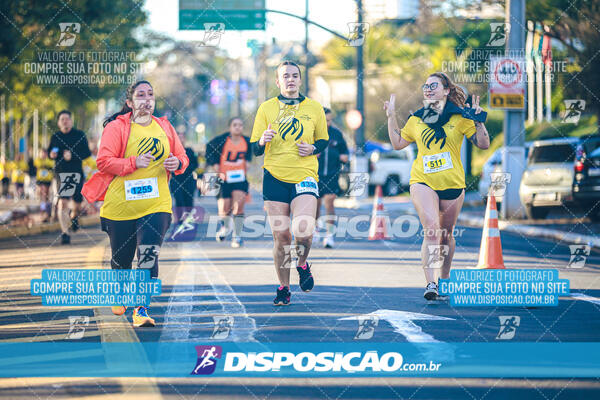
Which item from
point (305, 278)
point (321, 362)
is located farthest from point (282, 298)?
point (321, 362)

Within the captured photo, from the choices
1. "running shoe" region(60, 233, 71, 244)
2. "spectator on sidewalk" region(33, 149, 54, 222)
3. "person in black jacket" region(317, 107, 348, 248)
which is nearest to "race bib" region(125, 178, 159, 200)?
"person in black jacket" region(317, 107, 348, 248)

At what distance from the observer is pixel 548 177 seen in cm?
1975

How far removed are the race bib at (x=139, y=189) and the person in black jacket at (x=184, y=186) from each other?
7768 millimetres

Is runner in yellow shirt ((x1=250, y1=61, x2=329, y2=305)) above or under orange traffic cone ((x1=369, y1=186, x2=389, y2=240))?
above

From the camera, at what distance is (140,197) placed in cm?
786

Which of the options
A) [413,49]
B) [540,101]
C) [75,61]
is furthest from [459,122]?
[413,49]

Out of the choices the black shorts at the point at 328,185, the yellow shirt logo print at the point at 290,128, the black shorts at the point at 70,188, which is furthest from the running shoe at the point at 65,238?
the yellow shirt logo print at the point at 290,128

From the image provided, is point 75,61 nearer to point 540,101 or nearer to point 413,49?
point 540,101

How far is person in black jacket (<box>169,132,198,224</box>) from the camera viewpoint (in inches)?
631

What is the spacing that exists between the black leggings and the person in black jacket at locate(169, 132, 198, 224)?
764 centimetres

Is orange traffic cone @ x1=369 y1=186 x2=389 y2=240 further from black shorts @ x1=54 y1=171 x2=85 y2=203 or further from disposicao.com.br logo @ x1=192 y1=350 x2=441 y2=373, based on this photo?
disposicao.com.br logo @ x1=192 y1=350 x2=441 y2=373

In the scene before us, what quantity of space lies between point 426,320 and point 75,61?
62.9ft

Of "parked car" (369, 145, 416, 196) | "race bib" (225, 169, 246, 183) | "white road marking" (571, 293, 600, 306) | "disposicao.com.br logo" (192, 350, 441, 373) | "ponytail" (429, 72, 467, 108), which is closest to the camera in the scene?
"disposicao.com.br logo" (192, 350, 441, 373)

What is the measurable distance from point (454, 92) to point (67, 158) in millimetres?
7806
